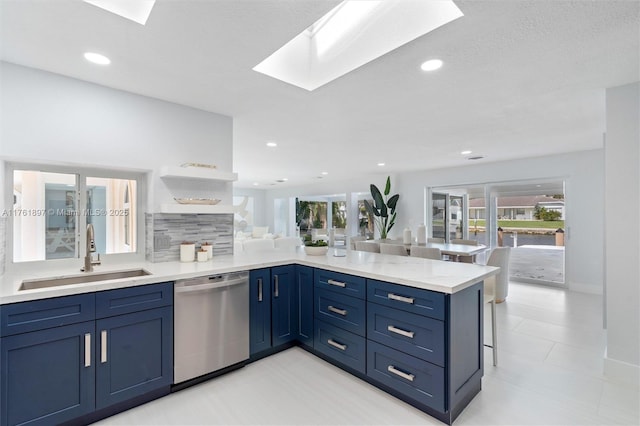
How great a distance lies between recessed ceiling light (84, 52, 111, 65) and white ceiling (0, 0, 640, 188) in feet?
0.19

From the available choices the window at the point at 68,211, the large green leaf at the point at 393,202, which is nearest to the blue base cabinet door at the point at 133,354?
the window at the point at 68,211

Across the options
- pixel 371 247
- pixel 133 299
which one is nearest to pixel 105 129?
pixel 133 299

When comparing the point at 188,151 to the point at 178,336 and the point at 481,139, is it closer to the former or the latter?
the point at 178,336

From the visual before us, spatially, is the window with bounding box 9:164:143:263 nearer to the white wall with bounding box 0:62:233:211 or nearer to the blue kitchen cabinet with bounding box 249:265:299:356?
the white wall with bounding box 0:62:233:211

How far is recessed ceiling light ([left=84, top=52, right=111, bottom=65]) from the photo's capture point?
201 centimetres

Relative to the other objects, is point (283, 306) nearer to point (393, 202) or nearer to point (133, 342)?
point (133, 342)

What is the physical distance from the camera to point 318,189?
1011 cm

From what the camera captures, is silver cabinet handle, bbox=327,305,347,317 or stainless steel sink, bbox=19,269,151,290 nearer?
stainless steel sink, bbox=19,269,151,290

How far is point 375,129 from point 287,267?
6.86 feet

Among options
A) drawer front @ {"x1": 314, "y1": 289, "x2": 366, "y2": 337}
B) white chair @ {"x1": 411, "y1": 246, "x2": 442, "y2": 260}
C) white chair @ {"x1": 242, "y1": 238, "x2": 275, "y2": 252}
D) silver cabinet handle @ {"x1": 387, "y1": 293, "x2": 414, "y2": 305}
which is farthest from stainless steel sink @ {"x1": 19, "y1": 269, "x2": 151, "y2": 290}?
white chair @ {"x1": 242, "y1": 238, "x2": 275, "y2": 252}

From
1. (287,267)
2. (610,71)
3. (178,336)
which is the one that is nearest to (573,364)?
(610,71)

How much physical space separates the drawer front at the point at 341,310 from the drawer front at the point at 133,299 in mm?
1225

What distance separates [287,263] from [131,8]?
7.08ft

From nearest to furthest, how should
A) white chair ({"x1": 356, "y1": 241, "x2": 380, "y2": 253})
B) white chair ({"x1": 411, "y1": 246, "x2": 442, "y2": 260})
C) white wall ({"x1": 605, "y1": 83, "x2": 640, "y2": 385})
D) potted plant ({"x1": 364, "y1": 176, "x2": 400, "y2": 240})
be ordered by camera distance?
white wall ({"x1": 605, "y1": 83, "x2": 640, "y2": 385}), white chair ({"x1": 411, "y1": 246, "x2": 442, "y2": 260}), white chair ({"x1": 356, "y1": 241, "x2": 380, "y2": 253}), potted plant ({"x1": 364, "y1": 176, "x2": 400, "y2": 240})
